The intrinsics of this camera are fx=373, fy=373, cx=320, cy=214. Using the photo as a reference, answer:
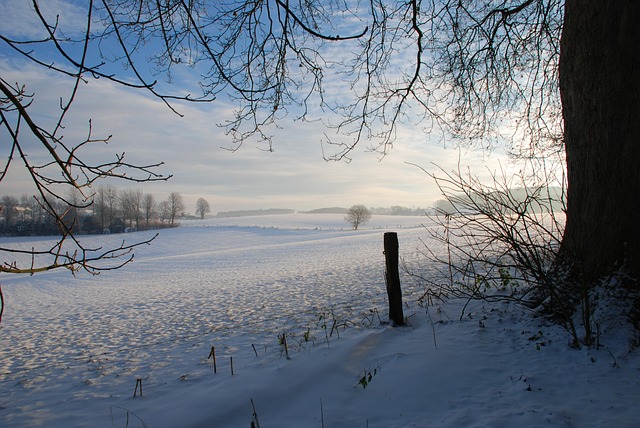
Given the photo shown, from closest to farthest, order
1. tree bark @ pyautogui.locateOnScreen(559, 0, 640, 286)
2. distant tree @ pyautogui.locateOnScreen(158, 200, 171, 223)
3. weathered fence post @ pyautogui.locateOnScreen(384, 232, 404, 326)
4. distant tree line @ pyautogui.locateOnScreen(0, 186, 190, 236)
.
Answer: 1. tree bark @ pyautogui.locateOnScreen(559, 0, 640, 286)
2. weathered fence post @ pyautogui.locateOnScreen(384, 232, 404, 326)
3. distant tree line @ pyautogui.locateOnScreen(0, 186, 190, 236)
4. distant tree @ pyautogui.locateOnScreen(158, 200, 171, 223)

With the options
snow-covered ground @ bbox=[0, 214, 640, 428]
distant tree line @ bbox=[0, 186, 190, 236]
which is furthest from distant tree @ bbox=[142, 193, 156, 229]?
snow-covered ground @ bbox=[0, 214, 640, 428]

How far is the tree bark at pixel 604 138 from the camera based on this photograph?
3.48 meters

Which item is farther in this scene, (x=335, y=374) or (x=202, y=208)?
(x=202, y=208)

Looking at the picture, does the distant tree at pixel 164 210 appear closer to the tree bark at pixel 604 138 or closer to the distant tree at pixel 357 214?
the distant tree at pixel 357 214

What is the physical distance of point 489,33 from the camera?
266 inches

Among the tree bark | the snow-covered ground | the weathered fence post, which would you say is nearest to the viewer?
the snow-covered ground

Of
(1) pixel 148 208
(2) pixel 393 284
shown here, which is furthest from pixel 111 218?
(2) pixel 393 284

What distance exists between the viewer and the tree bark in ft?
11.4

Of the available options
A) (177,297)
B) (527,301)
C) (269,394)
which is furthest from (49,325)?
(527,301)

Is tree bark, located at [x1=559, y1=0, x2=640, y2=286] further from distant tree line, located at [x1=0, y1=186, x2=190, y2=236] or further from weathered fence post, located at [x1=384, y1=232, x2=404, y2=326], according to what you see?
distant tree line, located at [x1=0, y1=186, x2=190, y2=236]

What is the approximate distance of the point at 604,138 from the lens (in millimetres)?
3609

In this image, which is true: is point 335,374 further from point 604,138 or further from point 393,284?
point 604,138

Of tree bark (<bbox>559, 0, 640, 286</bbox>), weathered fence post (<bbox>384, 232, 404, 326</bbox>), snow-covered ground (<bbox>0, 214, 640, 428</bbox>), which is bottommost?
snow-covered ground (<bbox>0, 214, 640, 428</bbox>)

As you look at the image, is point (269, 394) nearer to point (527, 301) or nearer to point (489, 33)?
point (527, 301)
